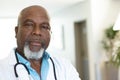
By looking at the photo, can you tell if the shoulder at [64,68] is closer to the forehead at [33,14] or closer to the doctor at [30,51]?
the doctor at [30,51]

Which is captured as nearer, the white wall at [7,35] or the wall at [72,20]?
the wall at [72,20]

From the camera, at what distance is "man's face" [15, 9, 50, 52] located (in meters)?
1.11

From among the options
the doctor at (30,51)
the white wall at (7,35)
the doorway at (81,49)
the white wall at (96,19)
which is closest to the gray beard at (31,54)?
the doctor at (30,51)

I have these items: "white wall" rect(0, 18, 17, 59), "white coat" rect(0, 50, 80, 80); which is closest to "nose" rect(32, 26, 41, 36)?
"white coat" rect(0, 50, 80, 80)

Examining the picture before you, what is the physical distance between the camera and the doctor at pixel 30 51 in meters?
1.11

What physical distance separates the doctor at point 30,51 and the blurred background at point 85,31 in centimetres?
357

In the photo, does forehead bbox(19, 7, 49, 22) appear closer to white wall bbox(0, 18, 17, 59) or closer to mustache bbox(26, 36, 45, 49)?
mustache bbox(26, 36, 45, 49)

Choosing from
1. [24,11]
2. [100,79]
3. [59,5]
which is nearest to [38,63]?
[24,11]

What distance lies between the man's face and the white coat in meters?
0.09

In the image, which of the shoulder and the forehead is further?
the shoulder

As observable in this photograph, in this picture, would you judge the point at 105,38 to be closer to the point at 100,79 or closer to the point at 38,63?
the point at 100,79

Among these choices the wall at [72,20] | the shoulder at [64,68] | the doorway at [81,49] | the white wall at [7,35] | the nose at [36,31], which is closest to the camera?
the nose at [36,31]

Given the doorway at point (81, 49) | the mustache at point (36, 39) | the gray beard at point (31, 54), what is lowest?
the doorway at point (81, 49)

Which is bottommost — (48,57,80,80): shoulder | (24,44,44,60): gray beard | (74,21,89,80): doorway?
(74,21,89,80): doorway
